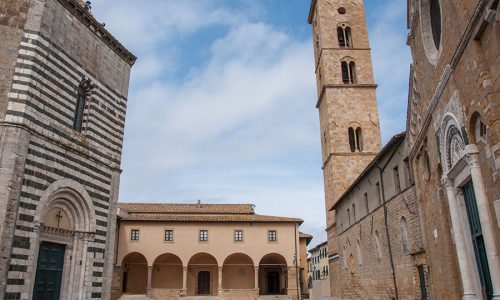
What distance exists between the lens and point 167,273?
34844 mm

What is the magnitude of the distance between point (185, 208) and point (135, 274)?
8.02 meters

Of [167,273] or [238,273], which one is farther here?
[238,273]

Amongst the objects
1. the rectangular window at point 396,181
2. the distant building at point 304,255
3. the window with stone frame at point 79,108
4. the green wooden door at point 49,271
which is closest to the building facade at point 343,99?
the distant building at point 304,255

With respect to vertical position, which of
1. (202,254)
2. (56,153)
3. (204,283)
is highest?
(56,153)

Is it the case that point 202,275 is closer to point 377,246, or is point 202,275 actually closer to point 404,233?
point 377,246

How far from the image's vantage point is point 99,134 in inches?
573

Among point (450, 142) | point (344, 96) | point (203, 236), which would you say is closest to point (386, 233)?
point (450, 142)

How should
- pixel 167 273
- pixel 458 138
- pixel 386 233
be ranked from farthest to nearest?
1. pixel 167 273
2. pixel 386 233
3. pixel 458 138

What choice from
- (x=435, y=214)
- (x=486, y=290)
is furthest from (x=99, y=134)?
(x=486, y=290)

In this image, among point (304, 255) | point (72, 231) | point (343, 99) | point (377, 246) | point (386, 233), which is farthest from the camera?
point (304, 255)

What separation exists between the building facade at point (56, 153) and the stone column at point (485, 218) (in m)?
10.5

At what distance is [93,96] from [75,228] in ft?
15.1

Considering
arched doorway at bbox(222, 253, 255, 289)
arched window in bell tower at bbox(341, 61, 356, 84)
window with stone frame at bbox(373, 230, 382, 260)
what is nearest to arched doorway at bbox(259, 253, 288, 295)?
arched doorway at bbox(222, 253, 255, 289)

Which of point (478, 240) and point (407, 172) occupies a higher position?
point (407, 172)
